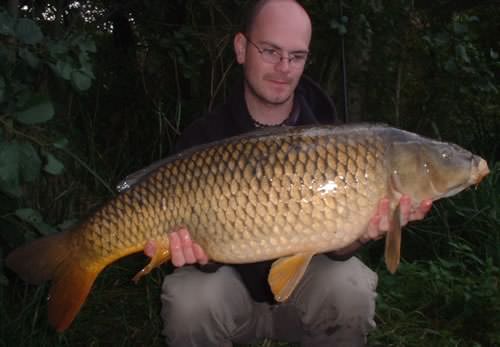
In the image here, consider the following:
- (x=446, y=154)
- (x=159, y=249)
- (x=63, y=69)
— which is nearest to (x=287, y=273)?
(x=159, y=249)

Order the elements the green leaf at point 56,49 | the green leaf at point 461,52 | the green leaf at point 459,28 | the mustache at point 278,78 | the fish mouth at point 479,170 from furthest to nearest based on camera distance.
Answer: the green leaf at point 461,52, the green leaf at point 459,28, the mustache at point 278,78, the green leaf at point 56,49, the fish mouth at point 479,170

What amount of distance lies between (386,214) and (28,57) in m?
1.02

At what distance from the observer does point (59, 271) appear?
1.62m

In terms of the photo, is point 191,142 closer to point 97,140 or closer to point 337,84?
point 337,84

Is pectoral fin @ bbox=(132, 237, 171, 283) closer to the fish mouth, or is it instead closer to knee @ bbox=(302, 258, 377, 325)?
knee @ bbox=(302, 258, 377, 325)

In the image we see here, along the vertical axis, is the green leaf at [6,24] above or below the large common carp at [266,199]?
above

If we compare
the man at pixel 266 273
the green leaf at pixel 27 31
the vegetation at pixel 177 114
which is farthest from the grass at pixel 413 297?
the green leaf at pixel 27 31

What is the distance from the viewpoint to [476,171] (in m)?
1.57

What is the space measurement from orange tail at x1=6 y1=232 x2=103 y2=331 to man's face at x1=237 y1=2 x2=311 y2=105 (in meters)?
0.75

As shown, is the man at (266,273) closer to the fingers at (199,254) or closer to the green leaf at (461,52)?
the fingers at (199,254)

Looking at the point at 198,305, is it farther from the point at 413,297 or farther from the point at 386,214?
the point at 413,297

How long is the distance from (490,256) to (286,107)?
55.0 inches

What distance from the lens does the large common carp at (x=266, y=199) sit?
151cm

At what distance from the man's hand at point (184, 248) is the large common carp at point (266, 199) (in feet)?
0.07
